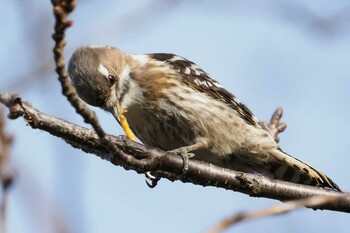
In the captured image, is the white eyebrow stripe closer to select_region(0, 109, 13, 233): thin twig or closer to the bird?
the bird

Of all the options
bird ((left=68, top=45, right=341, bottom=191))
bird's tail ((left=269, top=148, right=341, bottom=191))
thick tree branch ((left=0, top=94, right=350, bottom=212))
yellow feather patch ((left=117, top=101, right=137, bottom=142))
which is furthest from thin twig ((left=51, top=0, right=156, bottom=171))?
bird's tail ((left=269, top=148, right=341, bottom=191))

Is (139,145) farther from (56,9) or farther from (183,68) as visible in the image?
(183,68)

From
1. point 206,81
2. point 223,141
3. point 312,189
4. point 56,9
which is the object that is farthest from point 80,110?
point 206,81

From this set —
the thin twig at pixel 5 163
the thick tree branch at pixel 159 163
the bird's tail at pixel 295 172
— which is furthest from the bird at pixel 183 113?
the thin twig at pixel 5 163

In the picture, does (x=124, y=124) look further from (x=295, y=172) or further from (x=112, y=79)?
(x=295, y=172)

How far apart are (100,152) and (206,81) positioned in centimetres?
248

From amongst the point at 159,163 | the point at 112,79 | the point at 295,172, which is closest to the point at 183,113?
the point at 112,79

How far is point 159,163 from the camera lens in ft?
12.3

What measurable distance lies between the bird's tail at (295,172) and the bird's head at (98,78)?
1.61 metres

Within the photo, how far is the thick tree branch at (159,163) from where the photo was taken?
3225 millimetres

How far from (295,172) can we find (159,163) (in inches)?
78.6

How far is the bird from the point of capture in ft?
17.3

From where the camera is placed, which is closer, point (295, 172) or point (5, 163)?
point (5, 163)

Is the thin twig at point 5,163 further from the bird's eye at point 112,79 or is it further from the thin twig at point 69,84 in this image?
the bird's eye at point 112,79
